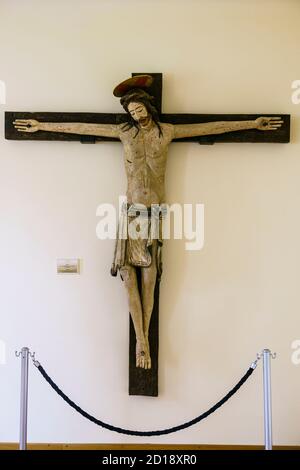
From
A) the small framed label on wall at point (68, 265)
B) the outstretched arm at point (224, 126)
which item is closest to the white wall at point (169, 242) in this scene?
the small framed label on wall at point (68, 265)

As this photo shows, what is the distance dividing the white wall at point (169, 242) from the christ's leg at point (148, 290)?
180mm

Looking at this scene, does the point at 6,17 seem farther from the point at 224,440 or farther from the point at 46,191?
the point at 224,440

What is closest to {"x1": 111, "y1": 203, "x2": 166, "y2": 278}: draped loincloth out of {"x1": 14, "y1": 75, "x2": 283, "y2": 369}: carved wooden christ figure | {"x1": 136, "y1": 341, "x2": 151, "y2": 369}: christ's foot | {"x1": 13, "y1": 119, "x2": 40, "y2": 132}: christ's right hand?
{"x1": 14, "y1": 75, "x2": 283, "y2": 369}: carved wooden christ figure

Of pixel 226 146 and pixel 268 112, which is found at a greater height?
pixel 268 112

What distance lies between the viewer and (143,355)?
245 centimetres

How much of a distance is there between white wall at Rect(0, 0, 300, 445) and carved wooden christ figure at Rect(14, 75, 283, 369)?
0.16 metres

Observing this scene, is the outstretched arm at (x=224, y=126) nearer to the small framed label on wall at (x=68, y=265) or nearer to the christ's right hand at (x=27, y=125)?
the christ's right hand at (x=27, y=125)

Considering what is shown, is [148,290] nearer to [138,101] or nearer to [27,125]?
[138,101]

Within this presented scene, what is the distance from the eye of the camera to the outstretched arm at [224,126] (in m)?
2.50

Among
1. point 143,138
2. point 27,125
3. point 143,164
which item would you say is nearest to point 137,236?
point 143,164

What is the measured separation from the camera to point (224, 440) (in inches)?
102

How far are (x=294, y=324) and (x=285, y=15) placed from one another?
2091mm
